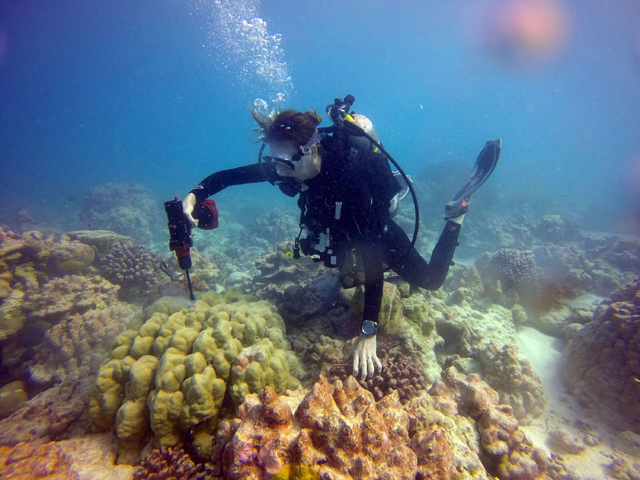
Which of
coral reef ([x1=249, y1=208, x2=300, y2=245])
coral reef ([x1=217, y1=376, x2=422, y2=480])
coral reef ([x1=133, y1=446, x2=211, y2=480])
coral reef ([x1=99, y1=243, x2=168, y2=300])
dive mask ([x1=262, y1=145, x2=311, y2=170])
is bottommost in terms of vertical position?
coral reef ([x1=133, y1=446, x2=211, y2=480])

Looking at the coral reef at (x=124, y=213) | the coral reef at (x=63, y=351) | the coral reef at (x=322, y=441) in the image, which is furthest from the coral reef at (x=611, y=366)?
the coral reef at (x=124, y=213)

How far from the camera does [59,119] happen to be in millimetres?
116125

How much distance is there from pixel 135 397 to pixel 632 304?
621 cm

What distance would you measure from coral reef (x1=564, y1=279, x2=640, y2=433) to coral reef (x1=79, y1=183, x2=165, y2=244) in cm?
1838

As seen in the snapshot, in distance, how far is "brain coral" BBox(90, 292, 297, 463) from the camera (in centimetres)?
229

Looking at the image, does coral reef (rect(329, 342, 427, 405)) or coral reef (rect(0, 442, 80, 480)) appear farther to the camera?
coral reef (rect(329, 342, 427, 405))

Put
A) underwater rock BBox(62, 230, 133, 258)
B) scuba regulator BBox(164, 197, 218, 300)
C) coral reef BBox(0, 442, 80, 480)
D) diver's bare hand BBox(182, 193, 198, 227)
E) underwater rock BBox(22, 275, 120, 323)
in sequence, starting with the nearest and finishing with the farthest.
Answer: coral reef BBox(0, 442, 80, 480), scuba regulator BBox(164, 197, 218, 300), diver's bare hand BBox(182, 193, 198, 227), underwater rock BBox(22, 275, 120, 323), underwater rock BBox(62, 230, 133, 258)

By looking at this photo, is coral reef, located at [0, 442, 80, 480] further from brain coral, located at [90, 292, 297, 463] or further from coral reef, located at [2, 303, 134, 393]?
coral reef, located at [2, 303, 134, 393]

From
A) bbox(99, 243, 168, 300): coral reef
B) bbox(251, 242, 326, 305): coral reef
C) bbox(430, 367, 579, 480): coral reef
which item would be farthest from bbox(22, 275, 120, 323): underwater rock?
bbox(430, 367, 579, 480): coral reef

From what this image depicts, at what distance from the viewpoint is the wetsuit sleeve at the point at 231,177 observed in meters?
3.97

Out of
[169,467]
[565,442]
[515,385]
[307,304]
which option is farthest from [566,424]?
[169,467]

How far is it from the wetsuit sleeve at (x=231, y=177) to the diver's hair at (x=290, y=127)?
2.07ft

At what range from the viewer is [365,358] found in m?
2.83

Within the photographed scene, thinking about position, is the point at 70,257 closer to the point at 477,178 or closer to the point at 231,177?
the point at 231,177
